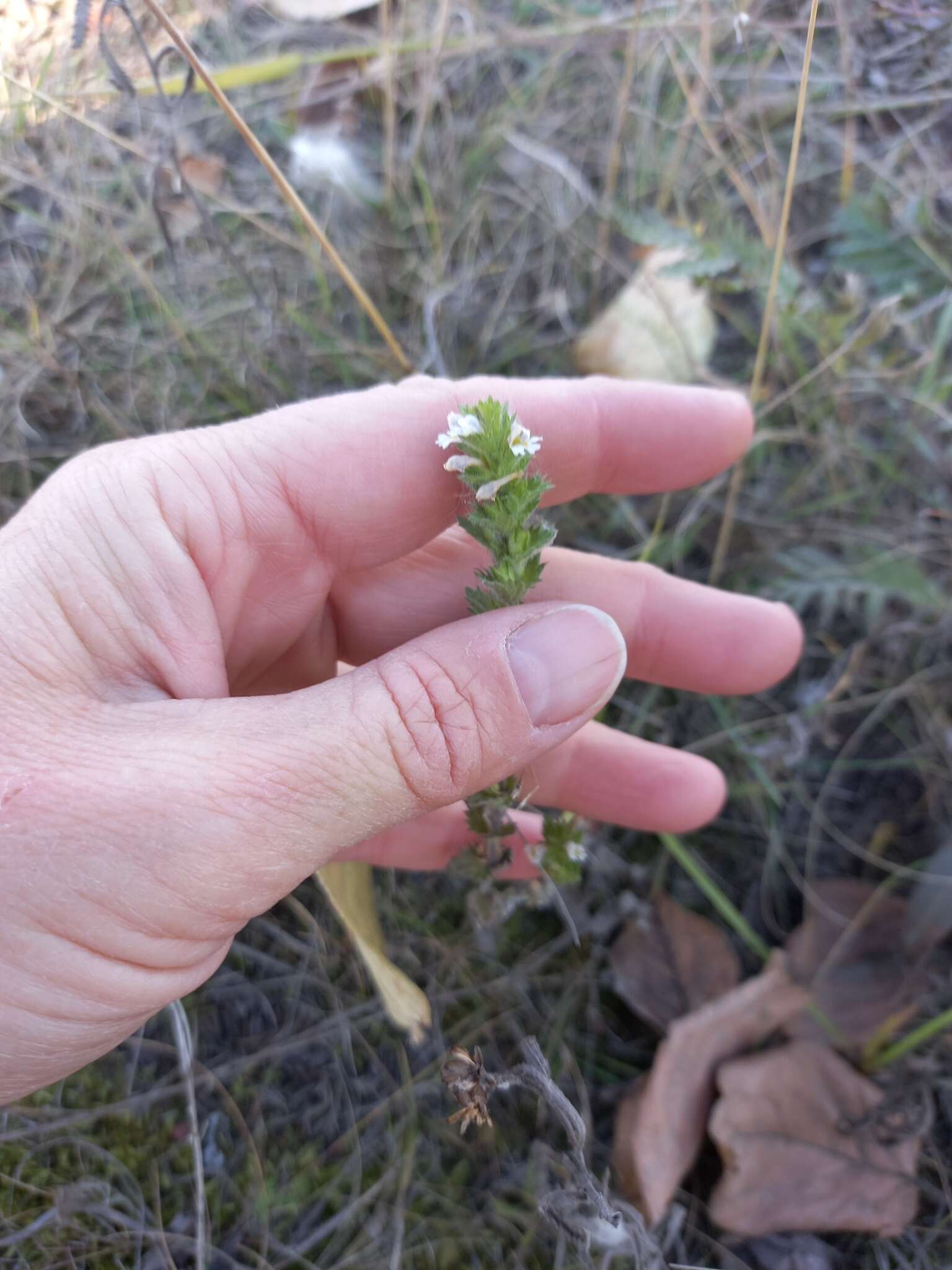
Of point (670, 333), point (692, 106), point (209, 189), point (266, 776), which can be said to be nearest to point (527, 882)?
point (266, 776)

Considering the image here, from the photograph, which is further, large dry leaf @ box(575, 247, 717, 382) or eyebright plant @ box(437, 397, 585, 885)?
large dry leaf @ box(575, 247, 717, 382)

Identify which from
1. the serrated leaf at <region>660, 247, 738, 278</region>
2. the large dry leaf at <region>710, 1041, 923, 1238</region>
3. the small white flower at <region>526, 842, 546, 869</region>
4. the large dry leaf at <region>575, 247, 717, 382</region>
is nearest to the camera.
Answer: the small white flower at <region>526, 842, 546, 869</region>

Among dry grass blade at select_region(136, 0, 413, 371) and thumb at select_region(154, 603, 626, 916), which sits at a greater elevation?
dry grass blade at select_region(136, 0, 413, 371)

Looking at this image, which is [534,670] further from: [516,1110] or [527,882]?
[516,1110]

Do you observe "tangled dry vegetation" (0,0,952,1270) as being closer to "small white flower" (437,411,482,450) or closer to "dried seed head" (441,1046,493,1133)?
"dried seed head" (441,1046,493,1133)

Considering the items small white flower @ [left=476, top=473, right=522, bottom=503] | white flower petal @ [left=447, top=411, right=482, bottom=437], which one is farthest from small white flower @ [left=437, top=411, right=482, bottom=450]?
small white flower @ [left=476, top=473, right=522, bottom=503]
